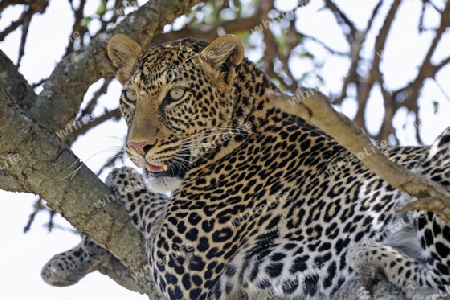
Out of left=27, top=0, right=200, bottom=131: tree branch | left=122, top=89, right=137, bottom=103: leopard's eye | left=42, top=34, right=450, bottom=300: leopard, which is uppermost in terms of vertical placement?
left=27, top=0, right=200, bottom=131: tree branch

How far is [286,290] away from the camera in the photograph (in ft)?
17.0

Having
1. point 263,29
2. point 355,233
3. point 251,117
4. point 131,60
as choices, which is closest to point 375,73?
point 263,29

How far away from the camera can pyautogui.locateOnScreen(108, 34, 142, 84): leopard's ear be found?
21.4 feet

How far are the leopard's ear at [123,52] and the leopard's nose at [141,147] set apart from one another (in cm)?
89

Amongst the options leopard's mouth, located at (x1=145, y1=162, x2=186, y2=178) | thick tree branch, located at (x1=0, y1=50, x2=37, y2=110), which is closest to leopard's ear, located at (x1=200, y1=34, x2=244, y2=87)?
leopard's mouth, located at (x1=145, y1=162, x2=186, y2=178)

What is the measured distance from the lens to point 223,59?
6.19 m

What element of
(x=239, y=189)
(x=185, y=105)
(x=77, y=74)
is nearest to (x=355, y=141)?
(x=239, y=189)

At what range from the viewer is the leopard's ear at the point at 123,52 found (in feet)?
21.4

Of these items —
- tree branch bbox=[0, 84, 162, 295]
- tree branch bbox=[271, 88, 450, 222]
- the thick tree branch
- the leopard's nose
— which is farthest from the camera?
the thick tree branch

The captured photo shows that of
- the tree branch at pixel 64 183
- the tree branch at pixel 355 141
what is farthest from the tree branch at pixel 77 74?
the tree branch at pixel 355 141

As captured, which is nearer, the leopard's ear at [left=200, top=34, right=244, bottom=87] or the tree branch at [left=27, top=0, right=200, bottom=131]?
the leopard's ear at [left=200, top=34, right=244, bottom=87]

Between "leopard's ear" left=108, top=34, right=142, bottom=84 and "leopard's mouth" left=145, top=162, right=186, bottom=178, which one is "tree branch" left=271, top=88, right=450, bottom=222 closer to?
"leopard's mouth" left=145, top=162, right=186, bottom=178

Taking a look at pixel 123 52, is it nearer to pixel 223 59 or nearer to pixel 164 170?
pixel 223 59

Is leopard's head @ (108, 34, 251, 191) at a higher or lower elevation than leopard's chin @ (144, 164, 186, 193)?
higher
